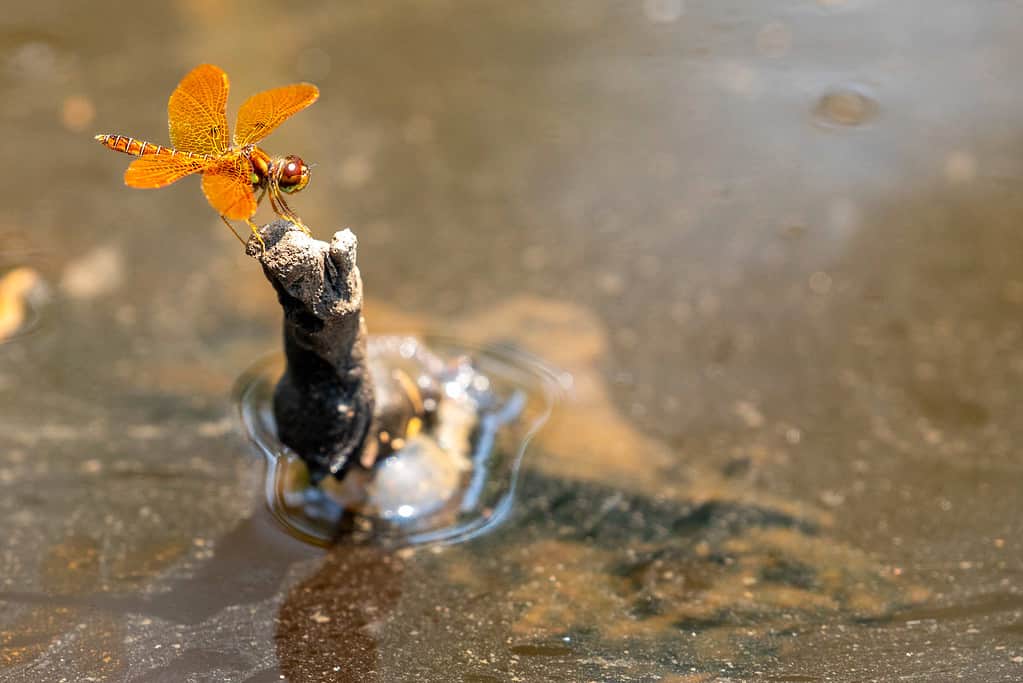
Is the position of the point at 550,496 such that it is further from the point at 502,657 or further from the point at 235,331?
the point at 235,331

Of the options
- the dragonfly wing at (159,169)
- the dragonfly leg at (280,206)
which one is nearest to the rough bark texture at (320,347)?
the dragonfly leg at (280,206)

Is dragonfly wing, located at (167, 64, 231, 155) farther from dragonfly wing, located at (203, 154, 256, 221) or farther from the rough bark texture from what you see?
the rough bark texture

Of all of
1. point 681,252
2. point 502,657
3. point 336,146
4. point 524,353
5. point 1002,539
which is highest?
point 336,146

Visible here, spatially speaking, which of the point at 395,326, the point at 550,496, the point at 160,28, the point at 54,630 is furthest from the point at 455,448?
the point at 160,28

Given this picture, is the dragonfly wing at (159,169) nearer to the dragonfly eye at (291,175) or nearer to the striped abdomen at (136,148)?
the striped abdomen at (136,148)

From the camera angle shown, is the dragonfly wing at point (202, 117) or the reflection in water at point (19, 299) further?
the reflection in water at point (19, 299)
